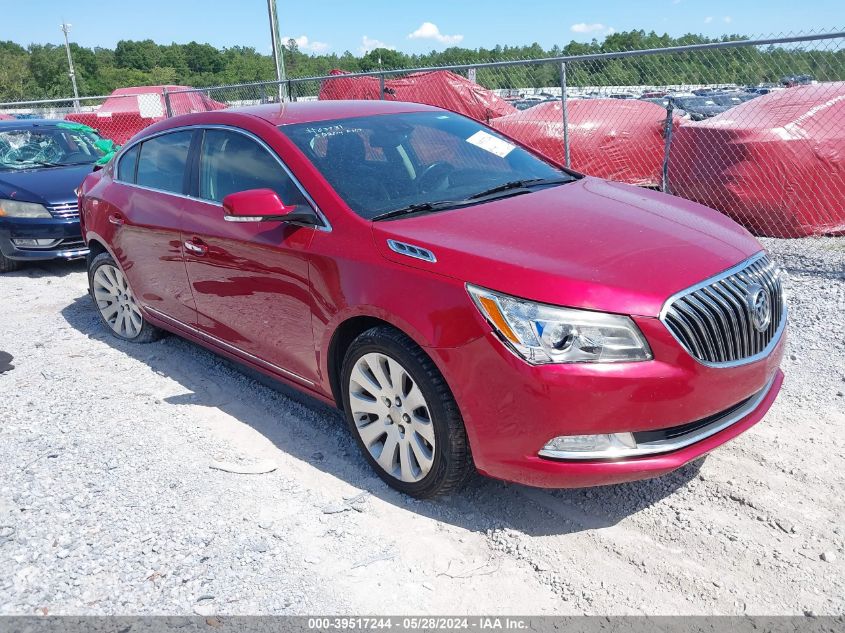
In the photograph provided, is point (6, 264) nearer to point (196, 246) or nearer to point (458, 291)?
point (196, 246)

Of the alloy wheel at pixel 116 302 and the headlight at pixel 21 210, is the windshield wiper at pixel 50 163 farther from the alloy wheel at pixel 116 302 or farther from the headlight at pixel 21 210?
the alloy wheel at pixel 116 302

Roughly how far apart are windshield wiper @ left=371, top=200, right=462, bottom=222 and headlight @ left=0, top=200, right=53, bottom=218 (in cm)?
583

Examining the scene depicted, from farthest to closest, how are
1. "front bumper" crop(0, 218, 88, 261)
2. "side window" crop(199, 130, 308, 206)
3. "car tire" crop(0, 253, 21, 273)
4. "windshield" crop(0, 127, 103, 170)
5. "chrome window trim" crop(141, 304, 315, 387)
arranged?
"windshield" crop(0, 127, 103, 170) → "car tire" crop(0, 253, 21, 273) → "front bumper" crop(0, 218, 88, 261) → "chrome window trim" crop(141, 304, 315, 387) → "side window" crop(199, 130, 308, 206)

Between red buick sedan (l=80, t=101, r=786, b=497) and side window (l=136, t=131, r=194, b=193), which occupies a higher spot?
side window (l=136, t=131, r=194, b=193)

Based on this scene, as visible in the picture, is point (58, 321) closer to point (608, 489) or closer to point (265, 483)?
point (265, 483)

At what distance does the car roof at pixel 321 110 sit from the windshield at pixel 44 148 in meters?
5.60

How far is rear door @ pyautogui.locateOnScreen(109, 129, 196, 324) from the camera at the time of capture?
177 inches

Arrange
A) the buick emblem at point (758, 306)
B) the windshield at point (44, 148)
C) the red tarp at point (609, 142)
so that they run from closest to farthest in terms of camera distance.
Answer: the buick emblem at point (758, 306) → the windshield at point (44, 148) → the red tarp at point (609, 142)

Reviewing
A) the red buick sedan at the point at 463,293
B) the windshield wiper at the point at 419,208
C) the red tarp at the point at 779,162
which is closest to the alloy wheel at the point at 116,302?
the red buick sedan at the point at 463,293

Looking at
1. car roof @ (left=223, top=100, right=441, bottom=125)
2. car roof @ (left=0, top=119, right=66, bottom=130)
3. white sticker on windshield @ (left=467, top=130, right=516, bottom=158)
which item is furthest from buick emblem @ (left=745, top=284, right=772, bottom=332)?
car roof @ (left=0, top=119, right=66, bottom=130)

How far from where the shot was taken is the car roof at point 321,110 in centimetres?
407

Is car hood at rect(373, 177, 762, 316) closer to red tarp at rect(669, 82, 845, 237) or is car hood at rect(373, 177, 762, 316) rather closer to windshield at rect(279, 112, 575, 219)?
windshield at rect(279, 112, 575, 219)

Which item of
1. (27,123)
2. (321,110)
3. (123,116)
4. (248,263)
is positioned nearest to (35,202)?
(27,123)

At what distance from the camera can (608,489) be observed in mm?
3334
